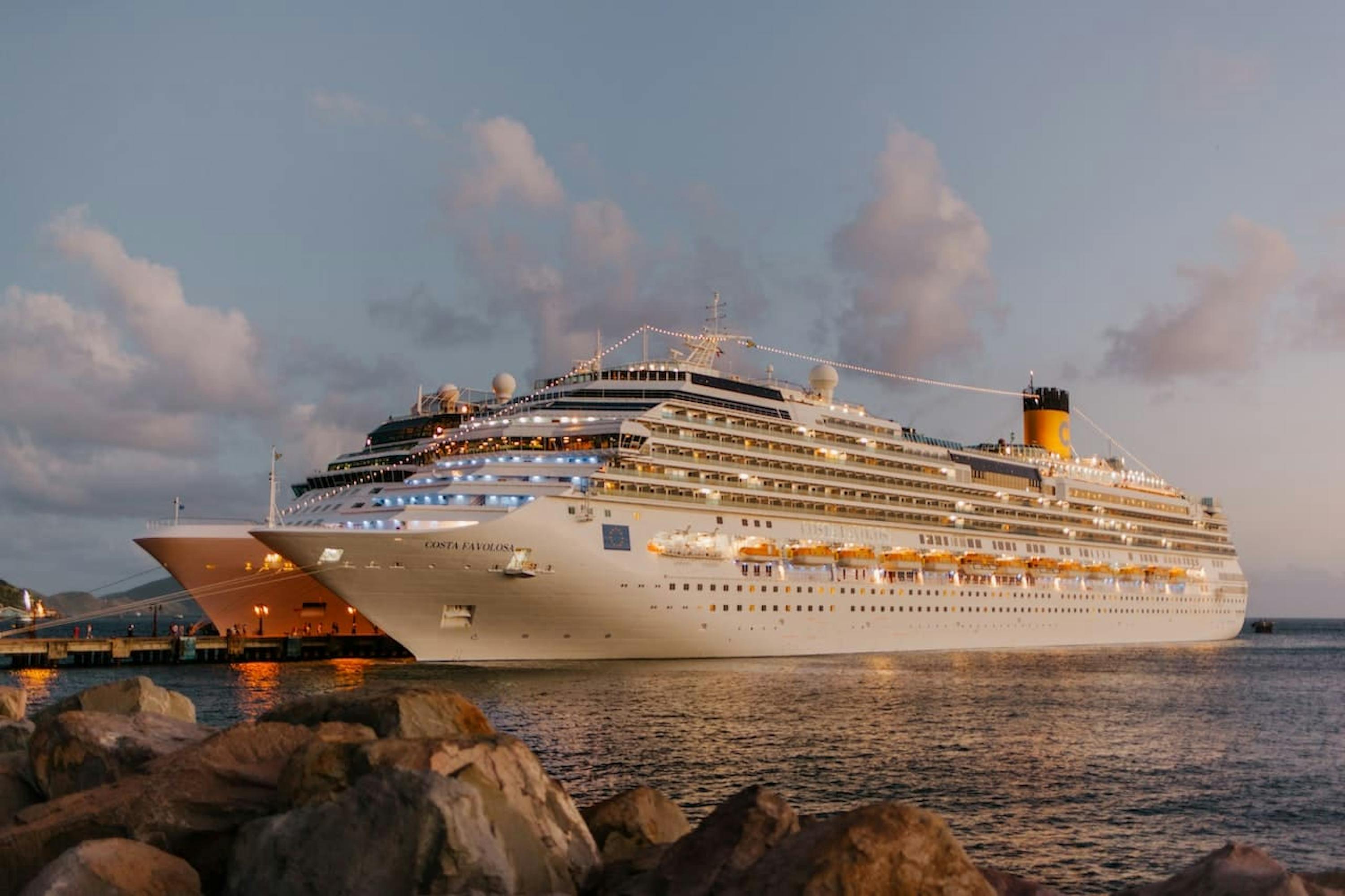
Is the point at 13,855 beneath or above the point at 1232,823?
above

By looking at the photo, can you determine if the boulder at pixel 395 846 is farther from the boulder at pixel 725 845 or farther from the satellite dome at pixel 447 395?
the satellite dome at pixel 447 395

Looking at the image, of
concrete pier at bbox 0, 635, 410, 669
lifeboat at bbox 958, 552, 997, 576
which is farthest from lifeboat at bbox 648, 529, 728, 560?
lifeboat at bbox 958, 552, 997, 576

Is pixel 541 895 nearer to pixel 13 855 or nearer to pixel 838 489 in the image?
pixel 13 855

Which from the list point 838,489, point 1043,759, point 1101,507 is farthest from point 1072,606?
point 1043,759

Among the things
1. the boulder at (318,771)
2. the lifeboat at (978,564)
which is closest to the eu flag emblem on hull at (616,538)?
the lifeboat at (978,564)

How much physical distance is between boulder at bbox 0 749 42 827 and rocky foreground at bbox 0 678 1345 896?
1.0 inches

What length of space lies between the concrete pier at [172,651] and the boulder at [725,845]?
5822 centimetres

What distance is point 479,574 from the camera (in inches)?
1850

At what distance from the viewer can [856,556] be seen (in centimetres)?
6312

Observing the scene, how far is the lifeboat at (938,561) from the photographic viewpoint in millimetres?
69000

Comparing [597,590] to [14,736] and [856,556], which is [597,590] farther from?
[14,736]

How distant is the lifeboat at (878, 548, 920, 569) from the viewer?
65875 mm

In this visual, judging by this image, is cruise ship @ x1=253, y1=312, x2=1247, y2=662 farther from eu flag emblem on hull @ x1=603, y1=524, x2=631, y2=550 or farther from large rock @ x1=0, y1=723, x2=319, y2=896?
large rock @ x1=0, y1=723, x2=319, y2=896

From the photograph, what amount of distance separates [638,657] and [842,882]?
1759 inches
